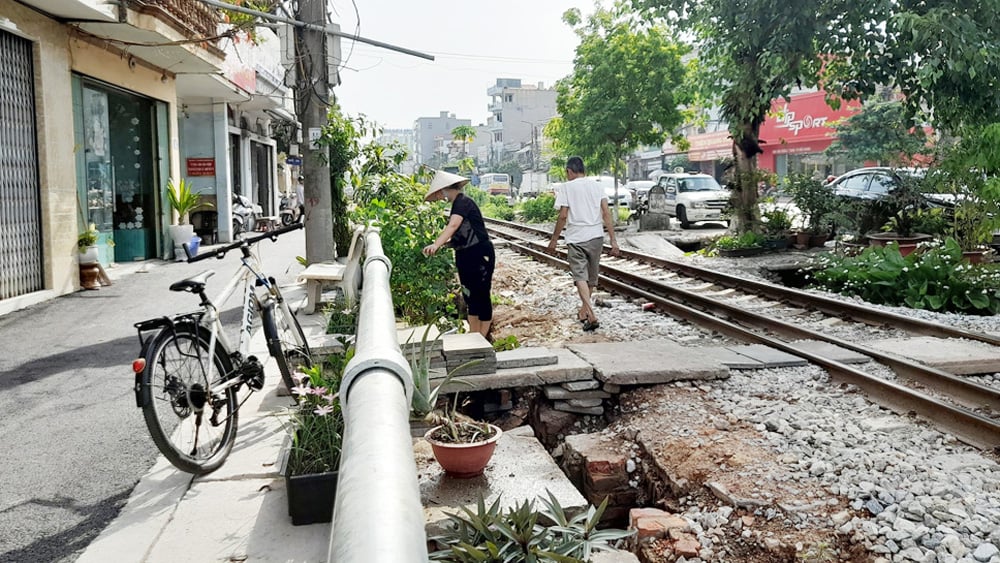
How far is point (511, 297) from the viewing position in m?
12.0

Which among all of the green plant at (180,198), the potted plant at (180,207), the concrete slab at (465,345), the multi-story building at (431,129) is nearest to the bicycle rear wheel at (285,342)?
the concrete slab at (465,345)

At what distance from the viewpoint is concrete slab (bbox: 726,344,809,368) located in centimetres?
661

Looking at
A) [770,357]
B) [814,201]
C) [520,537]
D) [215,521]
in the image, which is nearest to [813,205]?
[814,201]

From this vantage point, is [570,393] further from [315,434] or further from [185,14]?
[185,14]

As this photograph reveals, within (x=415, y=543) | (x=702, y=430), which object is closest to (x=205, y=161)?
(x=702, y=430)

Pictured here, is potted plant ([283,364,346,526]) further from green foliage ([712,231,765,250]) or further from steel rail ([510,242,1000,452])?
green foliage ([712,231,765,250])

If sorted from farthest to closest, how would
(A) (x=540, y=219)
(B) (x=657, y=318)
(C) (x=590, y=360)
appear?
(A) (x=540, y=219), (B) (x=657, y=318), (C) (x=590, y=360)

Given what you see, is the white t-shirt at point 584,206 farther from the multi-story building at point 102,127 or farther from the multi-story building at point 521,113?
the multi-story building at point 521,113

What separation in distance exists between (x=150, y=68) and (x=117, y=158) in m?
1.86

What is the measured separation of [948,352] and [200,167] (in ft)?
61.7

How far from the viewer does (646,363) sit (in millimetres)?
6043

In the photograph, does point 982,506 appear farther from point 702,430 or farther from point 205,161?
point 205,161

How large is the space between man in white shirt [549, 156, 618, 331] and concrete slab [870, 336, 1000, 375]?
2865mm

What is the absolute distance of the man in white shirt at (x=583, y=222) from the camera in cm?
880
